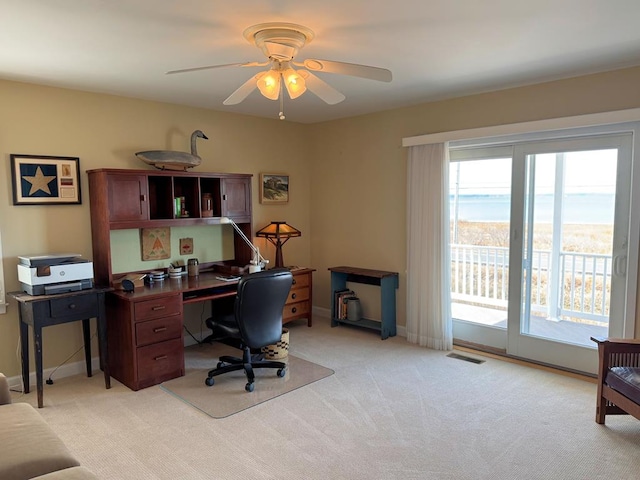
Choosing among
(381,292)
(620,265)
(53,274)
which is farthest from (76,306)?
(620,265)

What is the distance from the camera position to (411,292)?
14.9ft

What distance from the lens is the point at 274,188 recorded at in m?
5.25

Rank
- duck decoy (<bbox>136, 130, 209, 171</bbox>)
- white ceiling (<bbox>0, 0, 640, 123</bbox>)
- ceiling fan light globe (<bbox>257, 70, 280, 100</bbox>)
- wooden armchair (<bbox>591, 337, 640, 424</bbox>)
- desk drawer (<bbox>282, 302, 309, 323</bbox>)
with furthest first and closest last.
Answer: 1. desk drawer (<bbox>282, 302, 309, 323</bbox>)
2. duck decoy (<bbox>136, 130, 209, 171</bbox>)
3. wooden armchair (<bbox>591, 337, 640, 424</bbox>)
4. ceiling fan light globe (<bbox>257, 70, 280, 100</bbox>)
5. white ceiling (<bbox>0, 0, 640, 123</bbox>)

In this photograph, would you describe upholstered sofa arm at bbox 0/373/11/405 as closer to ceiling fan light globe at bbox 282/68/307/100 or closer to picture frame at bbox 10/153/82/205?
picture frame at bbox 10/153/82/205

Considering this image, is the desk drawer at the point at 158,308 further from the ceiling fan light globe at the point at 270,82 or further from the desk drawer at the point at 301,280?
the ceiling fan light globe at the point at 270,82

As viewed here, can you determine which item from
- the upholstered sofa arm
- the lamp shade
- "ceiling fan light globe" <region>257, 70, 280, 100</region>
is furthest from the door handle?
the upholstered sofa arm

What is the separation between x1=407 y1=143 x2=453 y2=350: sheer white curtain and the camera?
4.23m

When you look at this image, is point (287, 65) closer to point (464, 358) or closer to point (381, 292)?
point (381, 292)

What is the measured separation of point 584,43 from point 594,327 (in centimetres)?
227

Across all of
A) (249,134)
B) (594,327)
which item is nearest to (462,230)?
(594,327)

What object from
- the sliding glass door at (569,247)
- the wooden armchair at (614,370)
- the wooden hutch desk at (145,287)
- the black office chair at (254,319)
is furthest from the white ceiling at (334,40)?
the wooden armchair at (614,370)

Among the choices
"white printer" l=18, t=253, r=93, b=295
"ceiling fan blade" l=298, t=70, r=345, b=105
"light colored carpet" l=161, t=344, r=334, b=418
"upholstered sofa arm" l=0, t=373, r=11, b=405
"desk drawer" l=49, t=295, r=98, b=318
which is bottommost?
"light colored carpet" l=161, t=344, r=334, b=418

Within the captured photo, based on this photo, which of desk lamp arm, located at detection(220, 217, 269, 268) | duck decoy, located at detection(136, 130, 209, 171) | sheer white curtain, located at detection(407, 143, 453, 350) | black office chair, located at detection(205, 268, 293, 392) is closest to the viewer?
black office chair, located at detection(205, 268, 293, 392)

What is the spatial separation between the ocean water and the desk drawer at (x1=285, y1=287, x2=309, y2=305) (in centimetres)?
179
